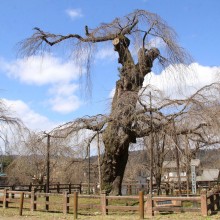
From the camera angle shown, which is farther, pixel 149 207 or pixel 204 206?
pixel 149 207

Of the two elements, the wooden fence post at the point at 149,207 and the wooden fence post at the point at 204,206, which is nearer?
the wooden fence post at the point at 204,206

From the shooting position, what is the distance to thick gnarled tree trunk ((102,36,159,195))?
15.2m

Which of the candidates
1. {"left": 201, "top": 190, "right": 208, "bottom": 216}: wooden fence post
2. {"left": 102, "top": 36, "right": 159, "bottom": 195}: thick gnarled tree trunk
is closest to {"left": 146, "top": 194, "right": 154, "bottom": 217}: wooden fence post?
{"left": 201, "top": 190, "right": 208, "bottom": 216}: wooden fence post

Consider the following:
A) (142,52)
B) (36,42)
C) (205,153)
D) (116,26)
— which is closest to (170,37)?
(142,52)

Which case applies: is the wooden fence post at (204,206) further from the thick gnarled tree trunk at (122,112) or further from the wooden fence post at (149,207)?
the thick gnarled tree trunk at (122,112)

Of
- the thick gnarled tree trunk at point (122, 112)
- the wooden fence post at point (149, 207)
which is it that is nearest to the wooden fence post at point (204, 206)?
the wooden fence post at point (149, 207)

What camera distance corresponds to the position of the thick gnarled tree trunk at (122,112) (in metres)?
15.2

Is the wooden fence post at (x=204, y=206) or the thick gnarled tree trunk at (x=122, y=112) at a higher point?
the thick gnarled tree trunk at (x=122, y=112)

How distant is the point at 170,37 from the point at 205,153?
8036 mm

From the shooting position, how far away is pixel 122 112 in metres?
15.1

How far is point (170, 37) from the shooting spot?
15.0 m

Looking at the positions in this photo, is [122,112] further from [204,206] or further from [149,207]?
[204,206]

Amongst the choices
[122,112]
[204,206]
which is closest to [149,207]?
[204,206]

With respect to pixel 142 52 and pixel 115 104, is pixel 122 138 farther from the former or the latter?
pixel 142 52
